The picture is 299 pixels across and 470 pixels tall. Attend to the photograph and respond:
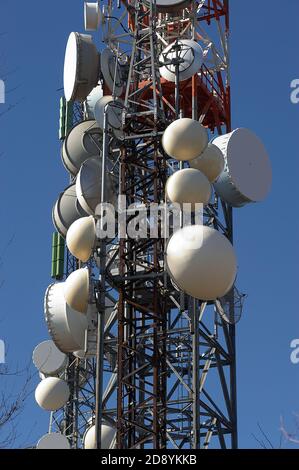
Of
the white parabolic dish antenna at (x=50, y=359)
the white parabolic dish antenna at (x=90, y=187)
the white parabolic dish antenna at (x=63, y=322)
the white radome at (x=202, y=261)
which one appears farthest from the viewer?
the white parabolic dish antenna at (x=50, y=359)

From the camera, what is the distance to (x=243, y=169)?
41125 millimetres

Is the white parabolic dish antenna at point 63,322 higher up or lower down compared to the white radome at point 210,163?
lower down

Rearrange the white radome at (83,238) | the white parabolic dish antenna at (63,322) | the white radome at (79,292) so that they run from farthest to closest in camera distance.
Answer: the white parabolic dish antenna at (63,322), the white radome at (83,238), the white radome at (79,292)

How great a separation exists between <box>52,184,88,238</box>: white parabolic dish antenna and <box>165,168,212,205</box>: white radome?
8.31 m

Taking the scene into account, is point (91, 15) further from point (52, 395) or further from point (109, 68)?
point (52, 395)

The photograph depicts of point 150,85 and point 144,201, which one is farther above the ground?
point 150,85

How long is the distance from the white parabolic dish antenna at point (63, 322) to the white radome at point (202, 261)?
8.76 metres

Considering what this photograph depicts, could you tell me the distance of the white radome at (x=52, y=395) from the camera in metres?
42.2

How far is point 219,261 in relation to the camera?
31406mm

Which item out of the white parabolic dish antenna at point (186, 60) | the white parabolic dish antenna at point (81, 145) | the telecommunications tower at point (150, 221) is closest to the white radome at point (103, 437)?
the telecommunications tower at point (150, 221)

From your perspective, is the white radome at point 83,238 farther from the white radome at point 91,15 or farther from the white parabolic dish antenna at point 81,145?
the white radome at point 91,15
